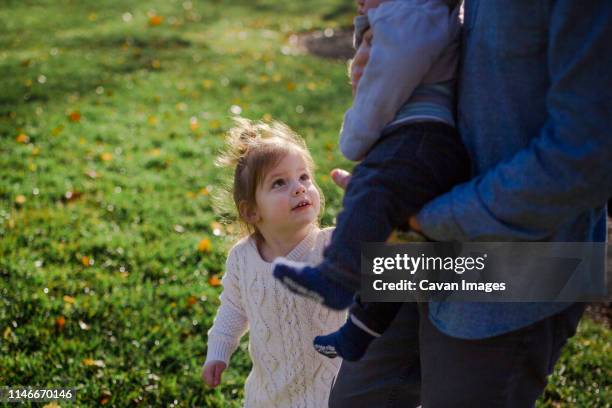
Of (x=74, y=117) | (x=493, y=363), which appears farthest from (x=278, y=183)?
(x=74, y=117)

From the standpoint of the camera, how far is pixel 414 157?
153 cm

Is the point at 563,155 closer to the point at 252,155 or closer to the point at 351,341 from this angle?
the point at 351,341

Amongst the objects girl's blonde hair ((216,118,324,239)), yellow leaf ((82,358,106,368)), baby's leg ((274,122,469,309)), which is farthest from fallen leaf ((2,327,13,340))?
baby's leg ((274,122,469,309))

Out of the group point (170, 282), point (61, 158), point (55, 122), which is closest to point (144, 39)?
point (55, 122)

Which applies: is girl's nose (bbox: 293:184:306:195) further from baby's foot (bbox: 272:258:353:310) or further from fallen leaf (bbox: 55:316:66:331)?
fallen leaf (bbox: 55:316:66:331)

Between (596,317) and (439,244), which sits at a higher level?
(439,244)

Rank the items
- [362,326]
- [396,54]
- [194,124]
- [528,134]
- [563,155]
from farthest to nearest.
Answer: [194,124]
[362,326]
[396,54]
[528,134]
[563,155]

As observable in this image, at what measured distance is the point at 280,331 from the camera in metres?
2.38

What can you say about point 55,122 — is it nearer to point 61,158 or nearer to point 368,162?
point 61,158

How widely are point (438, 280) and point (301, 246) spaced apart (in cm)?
82

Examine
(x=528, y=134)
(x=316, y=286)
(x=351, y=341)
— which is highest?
(x=528, y=134)

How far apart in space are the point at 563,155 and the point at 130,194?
13.5 feet

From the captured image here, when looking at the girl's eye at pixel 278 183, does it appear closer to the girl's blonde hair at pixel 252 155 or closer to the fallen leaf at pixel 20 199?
the girl's blonde hair at pixel 252 155

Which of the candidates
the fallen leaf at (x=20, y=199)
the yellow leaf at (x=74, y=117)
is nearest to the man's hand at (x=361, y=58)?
the fallen leaf at (x=20, y=199)
